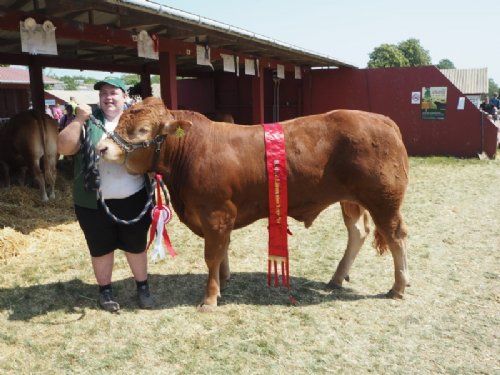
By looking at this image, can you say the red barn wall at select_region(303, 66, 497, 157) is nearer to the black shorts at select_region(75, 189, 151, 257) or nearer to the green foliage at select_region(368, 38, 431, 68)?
the black shorts at select_region(75, 189, 151, 257)

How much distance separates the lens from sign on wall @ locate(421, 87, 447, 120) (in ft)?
41.5

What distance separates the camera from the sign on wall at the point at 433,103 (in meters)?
12.6

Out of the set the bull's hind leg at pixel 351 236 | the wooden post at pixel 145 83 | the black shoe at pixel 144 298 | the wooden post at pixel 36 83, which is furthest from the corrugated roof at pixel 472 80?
the black shoe at pixel 144 298

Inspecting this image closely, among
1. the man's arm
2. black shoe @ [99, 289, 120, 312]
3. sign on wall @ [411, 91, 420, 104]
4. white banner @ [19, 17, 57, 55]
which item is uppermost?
white banner @ [19, 17, 57, 55]

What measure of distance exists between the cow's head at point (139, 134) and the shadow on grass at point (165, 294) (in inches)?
45.7

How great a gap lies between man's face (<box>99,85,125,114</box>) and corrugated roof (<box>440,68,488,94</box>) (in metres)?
50.5

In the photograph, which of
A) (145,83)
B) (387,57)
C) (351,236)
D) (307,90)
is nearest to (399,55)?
(387,57)

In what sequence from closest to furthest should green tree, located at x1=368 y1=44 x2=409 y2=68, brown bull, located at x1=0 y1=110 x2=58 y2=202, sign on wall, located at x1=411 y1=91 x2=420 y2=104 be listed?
brown bull, located at x1=0 y1=110 x2=58 y2=202 < sign on wall, located at x1=411 y1=91 x2=420 y2=104 < green tree, located at x1=368 y1=44 x2=409 y2=68

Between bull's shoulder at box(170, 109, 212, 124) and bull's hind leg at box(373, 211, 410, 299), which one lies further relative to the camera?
bull's hind leg at box(373, 211, 410, 299)

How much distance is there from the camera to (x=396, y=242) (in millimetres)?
3576

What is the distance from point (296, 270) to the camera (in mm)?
4355

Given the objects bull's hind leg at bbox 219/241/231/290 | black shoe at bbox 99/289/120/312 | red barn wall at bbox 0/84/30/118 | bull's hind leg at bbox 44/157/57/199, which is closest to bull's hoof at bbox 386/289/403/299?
bull's hind leg at bbox 219/241/231/290

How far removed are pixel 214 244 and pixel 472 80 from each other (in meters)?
53.2

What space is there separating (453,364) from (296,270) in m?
1.82
